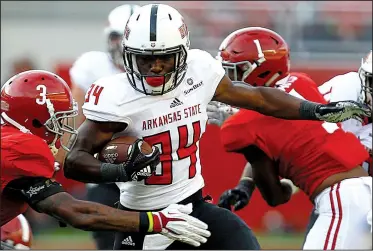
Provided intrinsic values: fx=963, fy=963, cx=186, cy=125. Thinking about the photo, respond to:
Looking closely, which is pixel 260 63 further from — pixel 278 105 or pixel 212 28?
pixel 212 28

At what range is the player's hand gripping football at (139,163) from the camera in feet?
12.2

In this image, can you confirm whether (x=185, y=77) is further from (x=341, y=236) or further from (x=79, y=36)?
(x=79, y=36)

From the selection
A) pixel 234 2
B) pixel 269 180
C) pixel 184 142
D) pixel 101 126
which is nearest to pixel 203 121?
pixel 184 142

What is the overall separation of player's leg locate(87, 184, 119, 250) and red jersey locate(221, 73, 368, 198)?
2.56 ft

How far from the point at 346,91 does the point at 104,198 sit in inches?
54.4

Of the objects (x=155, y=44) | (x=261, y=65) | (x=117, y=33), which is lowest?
(x=117, y=33)

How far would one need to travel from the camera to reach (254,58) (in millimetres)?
4750

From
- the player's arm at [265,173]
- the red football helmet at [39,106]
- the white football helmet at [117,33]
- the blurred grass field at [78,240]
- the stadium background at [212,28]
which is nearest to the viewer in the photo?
the red football helmet at [39,106]

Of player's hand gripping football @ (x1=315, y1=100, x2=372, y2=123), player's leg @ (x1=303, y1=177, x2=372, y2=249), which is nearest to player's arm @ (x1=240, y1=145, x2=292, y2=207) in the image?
player's leg @ (x1=303, y1=177, x2=372, y2=249)

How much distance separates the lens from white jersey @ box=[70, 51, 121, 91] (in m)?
5.92

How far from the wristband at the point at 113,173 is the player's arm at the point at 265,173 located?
1.11m

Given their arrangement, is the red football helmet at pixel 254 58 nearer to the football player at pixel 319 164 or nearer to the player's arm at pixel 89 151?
the football player at pixel 319 164

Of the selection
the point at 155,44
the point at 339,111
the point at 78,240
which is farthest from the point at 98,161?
the point at 78,240

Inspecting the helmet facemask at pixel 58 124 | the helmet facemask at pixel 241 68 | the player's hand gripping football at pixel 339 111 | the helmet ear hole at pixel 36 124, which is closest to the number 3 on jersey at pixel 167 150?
the helmet facemask at pixel 58 124
